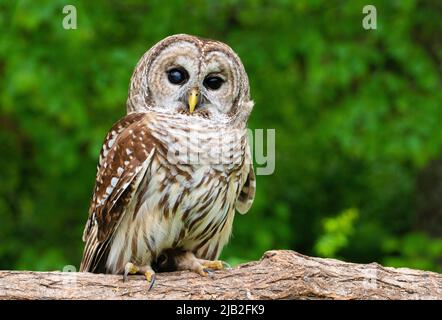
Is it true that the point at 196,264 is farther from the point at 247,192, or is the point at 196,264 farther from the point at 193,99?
the point at 193,99

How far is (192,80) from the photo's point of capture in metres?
4.82

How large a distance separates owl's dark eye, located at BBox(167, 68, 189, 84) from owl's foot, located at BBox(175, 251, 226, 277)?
38.8 inches

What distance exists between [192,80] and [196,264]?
1032 millimetres

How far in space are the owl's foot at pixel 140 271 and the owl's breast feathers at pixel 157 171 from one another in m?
0.18

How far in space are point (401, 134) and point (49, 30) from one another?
146 inches

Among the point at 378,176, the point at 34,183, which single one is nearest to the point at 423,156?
the point at 378,176

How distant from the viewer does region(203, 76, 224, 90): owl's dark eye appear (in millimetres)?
4895

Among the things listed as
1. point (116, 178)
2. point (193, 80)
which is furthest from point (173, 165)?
point (193, 80)

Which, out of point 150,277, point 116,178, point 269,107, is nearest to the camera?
point 150,277

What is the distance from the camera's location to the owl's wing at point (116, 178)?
4.62 metres

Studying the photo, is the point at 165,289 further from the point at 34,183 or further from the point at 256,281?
the point at 34,183

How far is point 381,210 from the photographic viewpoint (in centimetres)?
1047

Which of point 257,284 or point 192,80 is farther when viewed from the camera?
point 192,80

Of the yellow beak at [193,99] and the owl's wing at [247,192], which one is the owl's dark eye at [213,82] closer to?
the yellow beak at [193,99]
